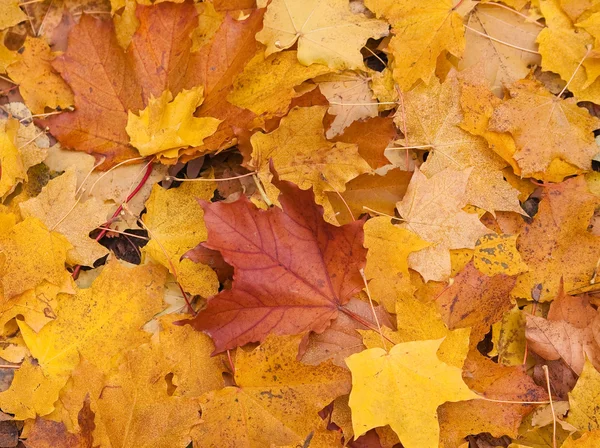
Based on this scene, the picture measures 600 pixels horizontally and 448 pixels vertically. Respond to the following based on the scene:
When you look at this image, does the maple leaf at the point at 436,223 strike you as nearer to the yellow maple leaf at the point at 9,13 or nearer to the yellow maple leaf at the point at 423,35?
the yellow maple leaf at the point at 423,35

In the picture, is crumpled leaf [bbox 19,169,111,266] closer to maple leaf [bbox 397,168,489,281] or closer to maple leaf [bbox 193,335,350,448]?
maple leaf [bbox 193,335,350,448]

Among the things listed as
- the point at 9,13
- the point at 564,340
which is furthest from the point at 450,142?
the point at 9,13

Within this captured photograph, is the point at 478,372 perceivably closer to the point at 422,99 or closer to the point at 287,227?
the point at 287,227

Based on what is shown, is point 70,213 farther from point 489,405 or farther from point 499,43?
point 499,43

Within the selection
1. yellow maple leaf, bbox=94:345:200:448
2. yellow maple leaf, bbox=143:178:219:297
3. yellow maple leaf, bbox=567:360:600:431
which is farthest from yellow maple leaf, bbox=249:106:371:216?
yellow maple leaf, bbox=567:360:600:431

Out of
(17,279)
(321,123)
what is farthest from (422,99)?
(17,279)

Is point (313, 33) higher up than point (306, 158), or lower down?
higher up
